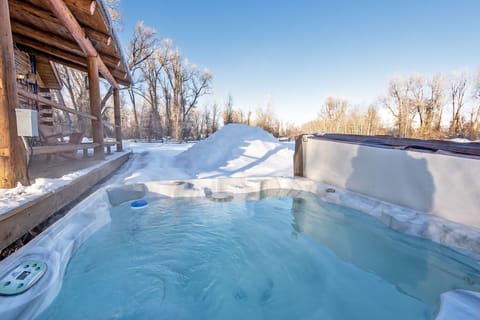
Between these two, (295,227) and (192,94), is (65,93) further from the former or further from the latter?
(295,227)

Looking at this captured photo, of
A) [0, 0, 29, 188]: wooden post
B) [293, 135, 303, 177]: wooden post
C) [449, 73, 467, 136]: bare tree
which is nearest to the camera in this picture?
[0, 0, 29, 188]: wooden post

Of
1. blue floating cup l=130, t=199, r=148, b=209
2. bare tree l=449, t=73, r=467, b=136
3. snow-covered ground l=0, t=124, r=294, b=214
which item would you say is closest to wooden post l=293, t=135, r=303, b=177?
snow-covered ground l=0, t=124, r=294, b=214

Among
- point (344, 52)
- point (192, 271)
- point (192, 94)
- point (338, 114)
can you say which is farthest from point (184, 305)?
point (338, 114)

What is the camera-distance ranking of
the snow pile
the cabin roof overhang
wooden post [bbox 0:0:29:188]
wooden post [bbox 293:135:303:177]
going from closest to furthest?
1. wooden post [bbox 0:0:29:188]
2. the cabin roof overhang
3. wooden post [bbox 293:135:303:177]
4. the snow pile

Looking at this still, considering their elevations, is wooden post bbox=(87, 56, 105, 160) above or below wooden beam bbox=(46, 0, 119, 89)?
below

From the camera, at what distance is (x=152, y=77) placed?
15.6 metres

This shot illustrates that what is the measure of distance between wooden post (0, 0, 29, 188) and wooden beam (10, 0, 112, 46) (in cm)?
159

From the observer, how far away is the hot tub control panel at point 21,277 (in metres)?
0.99

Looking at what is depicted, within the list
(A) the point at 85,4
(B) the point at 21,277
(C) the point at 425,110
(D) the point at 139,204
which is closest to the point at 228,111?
(C) the point at 425,110

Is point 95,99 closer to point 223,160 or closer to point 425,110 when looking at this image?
point 223,160

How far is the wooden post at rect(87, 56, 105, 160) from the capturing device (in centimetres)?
372

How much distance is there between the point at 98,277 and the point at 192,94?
16.6 meters

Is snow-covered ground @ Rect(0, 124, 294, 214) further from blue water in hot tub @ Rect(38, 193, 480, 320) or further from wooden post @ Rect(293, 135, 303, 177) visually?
blue water in hot tub @ Rect(38, 193, 480, 320)

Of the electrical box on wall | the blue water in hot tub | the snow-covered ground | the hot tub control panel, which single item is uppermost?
the electrical box on wall
